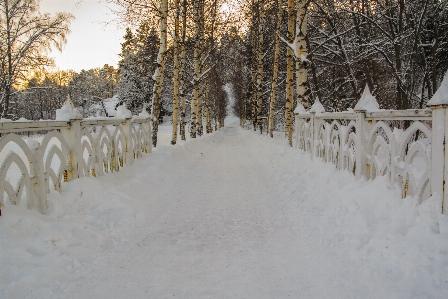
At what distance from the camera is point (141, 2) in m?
11.6

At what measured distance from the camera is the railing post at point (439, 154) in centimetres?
308

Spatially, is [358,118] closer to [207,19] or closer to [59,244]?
[59,244]

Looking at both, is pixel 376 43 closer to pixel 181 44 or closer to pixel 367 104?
pixel 367 104

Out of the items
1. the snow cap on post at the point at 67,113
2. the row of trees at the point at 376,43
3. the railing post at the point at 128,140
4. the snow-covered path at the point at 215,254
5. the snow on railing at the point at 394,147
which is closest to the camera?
the snow-covered path at the point at 215,254

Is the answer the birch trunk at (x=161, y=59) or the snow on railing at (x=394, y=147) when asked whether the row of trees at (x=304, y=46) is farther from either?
the snow on railing at (x=394, y=147)

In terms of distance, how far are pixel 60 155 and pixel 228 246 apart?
10.5 ft

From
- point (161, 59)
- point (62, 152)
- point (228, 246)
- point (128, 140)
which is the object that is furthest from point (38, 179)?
point (161, 59)

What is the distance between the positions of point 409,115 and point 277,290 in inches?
105

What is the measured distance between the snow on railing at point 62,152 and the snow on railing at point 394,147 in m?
4.79

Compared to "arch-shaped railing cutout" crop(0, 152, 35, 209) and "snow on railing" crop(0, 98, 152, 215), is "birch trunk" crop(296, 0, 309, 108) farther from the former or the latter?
"arch-shaped railing cutout" crop(0, 152, 35, 209)

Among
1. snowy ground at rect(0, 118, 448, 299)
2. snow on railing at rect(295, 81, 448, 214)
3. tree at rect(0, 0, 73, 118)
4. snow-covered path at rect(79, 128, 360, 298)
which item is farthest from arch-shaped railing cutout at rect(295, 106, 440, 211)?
tree at rect(0, 0, 73, 118)

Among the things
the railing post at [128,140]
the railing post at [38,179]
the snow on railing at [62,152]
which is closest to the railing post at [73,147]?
the snow on railing at [62,152]

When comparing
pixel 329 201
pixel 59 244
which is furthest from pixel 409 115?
pixel 59 244

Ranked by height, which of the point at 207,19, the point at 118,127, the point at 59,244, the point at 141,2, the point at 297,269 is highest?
the point at 207,19
